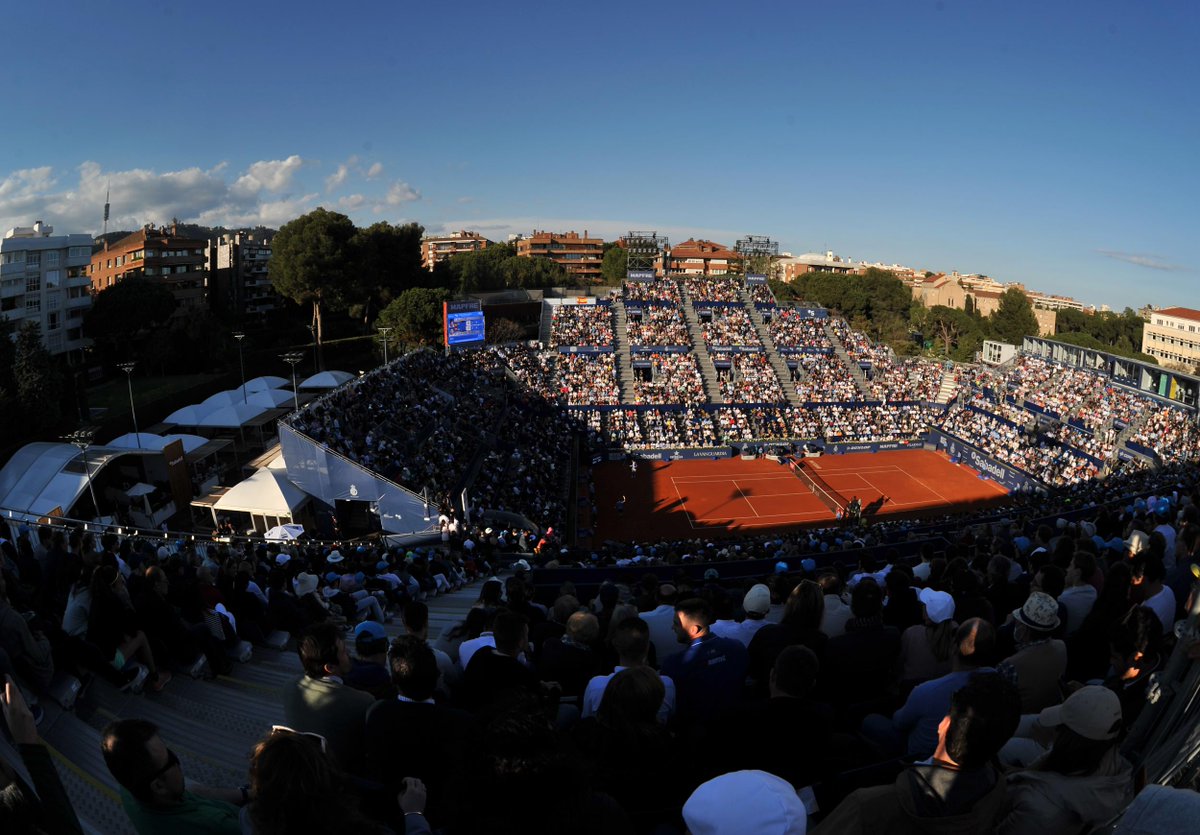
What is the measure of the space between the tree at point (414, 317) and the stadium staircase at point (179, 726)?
142ft

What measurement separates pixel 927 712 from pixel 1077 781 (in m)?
1.16

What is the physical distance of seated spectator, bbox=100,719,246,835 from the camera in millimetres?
2426

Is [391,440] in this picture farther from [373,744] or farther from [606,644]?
[373,744]

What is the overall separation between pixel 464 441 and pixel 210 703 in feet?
80.6

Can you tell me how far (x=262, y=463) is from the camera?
89.8ft

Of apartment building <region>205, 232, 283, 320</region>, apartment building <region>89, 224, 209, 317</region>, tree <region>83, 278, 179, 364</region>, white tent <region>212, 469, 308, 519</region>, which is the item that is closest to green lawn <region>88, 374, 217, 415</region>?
tree <region>83, 278, 179, 364</region>

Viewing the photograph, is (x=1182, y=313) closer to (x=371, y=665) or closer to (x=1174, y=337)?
(x=1174, y=337)

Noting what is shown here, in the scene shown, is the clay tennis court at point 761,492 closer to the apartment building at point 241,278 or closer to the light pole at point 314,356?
the light pole at point 314,356

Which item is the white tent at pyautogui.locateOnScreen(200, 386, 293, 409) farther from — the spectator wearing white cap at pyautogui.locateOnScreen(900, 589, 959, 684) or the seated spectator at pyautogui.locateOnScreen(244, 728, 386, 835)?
the seated spectator at pyautogui.locateOnScreen(244, 728, 386, 835)

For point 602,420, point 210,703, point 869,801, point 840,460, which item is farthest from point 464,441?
point 869,801

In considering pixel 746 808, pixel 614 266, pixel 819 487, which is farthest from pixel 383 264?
pixel 746 808

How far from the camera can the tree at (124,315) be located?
3994 cm

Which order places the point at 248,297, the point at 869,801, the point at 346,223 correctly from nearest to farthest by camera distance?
the point at 869,801, the point at 346,223, the point at 248,297

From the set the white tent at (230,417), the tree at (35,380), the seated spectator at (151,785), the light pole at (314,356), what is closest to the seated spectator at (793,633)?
the seated spectator at (151,785)
